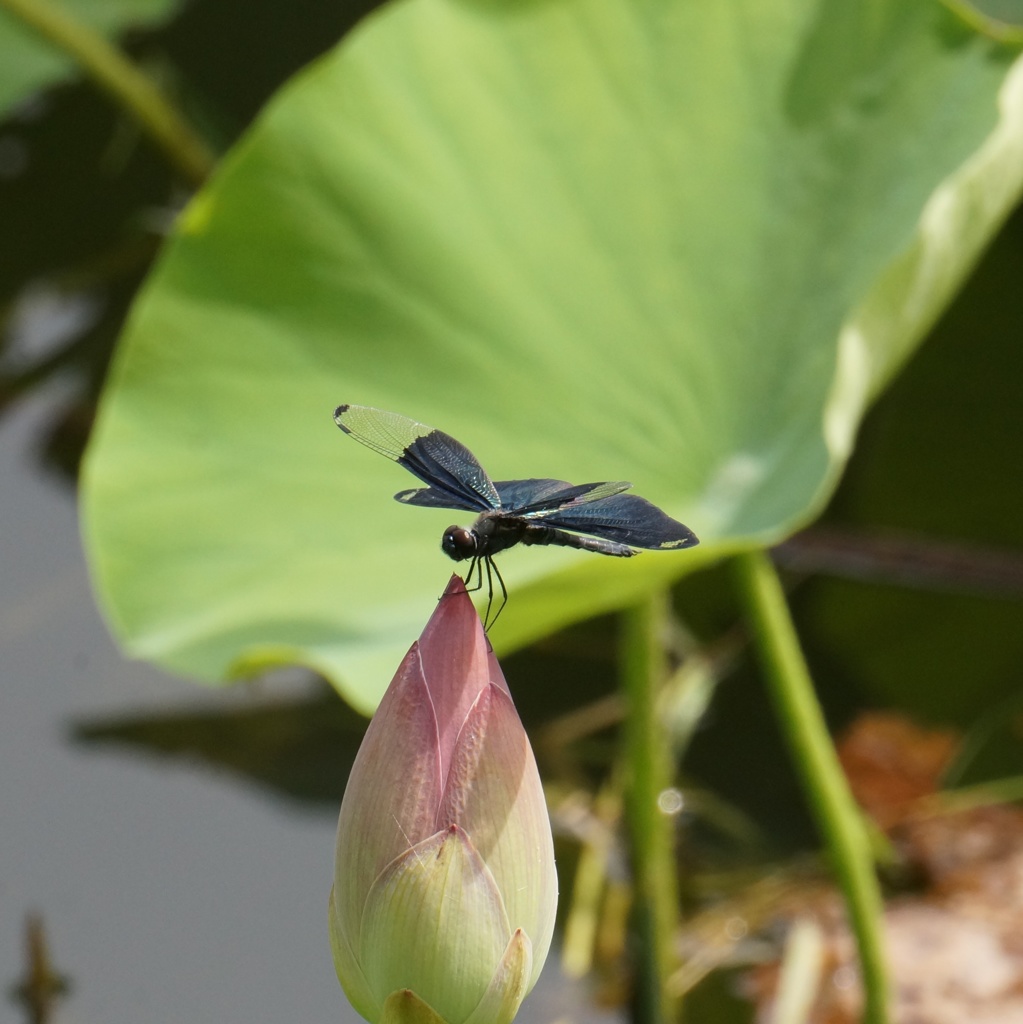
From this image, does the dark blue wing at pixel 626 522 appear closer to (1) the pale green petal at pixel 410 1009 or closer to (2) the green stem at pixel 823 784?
(1) the pale green petal at pixel 410 1009

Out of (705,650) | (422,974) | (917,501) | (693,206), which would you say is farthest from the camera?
(917,501)

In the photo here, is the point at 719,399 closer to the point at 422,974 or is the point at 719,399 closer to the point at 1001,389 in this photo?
the point at 422,974

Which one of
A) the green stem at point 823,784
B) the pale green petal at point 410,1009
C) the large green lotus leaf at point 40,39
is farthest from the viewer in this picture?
the large green lotus leaf at point 40,39

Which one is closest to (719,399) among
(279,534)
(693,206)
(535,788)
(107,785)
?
(693,206)

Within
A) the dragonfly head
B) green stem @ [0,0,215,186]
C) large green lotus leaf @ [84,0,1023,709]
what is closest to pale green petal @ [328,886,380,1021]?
the dragonfly head

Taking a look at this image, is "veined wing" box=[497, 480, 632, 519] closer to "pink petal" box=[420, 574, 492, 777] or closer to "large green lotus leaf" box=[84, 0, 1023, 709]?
"pink petal" box=[420, 574, 492, 777]

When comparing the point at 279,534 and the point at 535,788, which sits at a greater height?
the point at 535,788

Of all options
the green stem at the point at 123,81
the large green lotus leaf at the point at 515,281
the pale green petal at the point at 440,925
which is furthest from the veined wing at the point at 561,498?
the green stem at the point at 123,81
